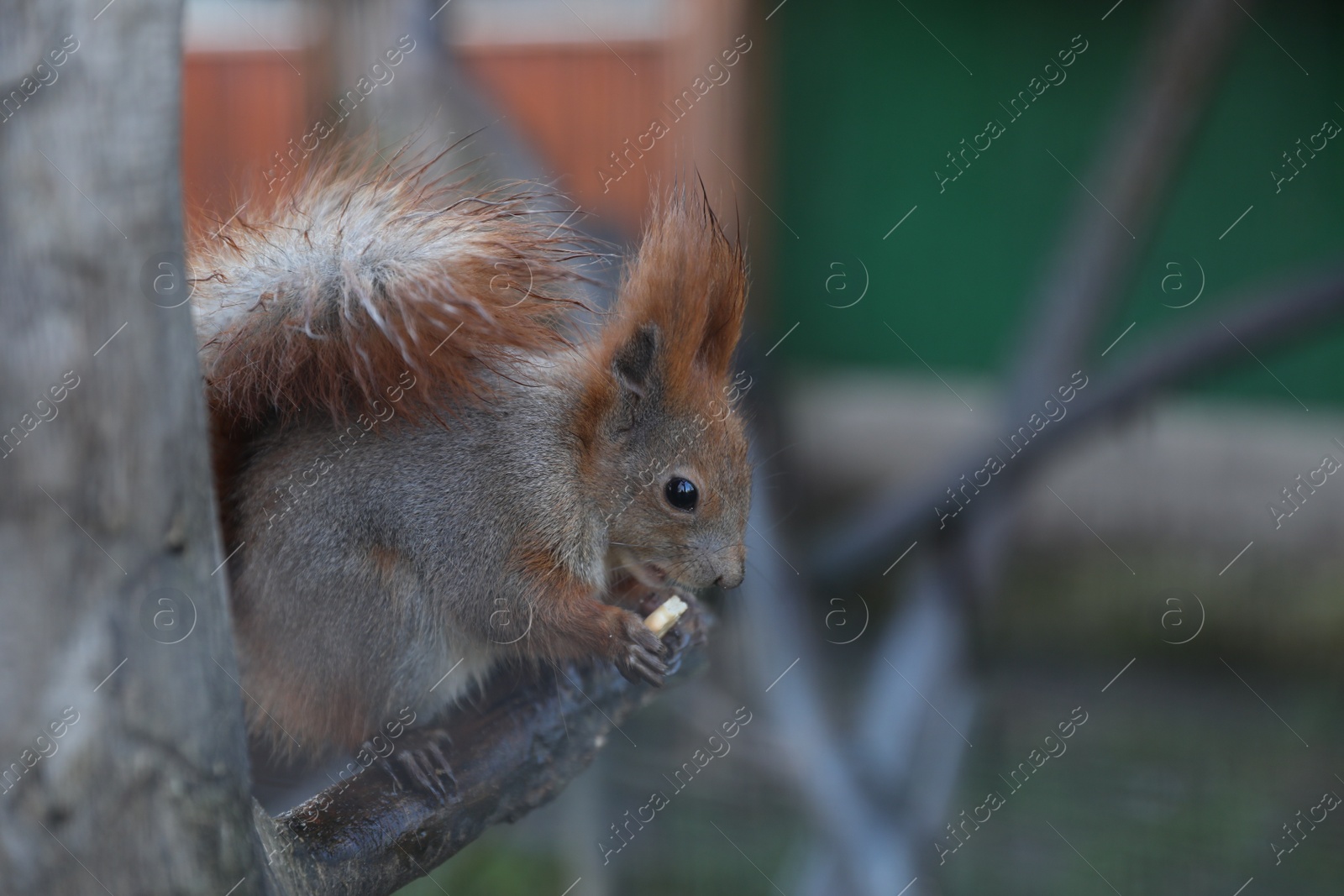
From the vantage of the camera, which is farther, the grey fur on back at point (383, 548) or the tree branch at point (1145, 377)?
the tree branch at point (1145, 377)

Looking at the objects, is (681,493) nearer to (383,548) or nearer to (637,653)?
(637,653)

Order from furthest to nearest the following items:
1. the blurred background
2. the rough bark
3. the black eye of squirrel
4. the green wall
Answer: the green wall < the blurred background < the black eye of squirrel < the rough bark

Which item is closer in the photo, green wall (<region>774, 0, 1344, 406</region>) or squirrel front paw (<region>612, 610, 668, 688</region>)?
squirrel front paw (<region>612, 610, 668, 688</region>)

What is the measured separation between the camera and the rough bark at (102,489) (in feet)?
2.16

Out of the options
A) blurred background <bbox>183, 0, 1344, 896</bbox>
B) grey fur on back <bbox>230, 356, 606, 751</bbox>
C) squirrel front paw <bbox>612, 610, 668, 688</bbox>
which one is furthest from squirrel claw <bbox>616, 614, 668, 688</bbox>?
blurred background <bbox>183, 0, 1344, 896</bbox>

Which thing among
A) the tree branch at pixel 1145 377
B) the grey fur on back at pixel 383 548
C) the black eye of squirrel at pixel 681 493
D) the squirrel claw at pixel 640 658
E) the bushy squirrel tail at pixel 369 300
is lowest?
the tree branch at pixel 1145 377

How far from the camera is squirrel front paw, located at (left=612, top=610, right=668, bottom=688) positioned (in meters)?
1.28

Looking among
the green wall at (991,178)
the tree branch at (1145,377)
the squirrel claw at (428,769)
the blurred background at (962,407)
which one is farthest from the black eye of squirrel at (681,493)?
the green wall at (991,178)

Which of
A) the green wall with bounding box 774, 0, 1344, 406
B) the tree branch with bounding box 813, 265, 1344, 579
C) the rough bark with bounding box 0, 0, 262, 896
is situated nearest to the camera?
the rough bark with bounding box 0, 0, 262, 896

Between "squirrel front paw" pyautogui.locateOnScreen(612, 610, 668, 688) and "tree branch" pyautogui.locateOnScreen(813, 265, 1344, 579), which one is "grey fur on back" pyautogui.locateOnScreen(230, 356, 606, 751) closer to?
"squirrel front paw" pyautogui.locateOnScreen(612, 610, 668, 688)

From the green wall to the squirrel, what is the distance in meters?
2.59

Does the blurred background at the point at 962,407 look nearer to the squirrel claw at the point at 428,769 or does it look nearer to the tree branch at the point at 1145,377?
the tree branch at the point at 1145,377

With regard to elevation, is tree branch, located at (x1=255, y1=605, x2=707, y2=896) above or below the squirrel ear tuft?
below

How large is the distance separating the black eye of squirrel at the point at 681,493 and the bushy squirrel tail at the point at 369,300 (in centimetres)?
21
